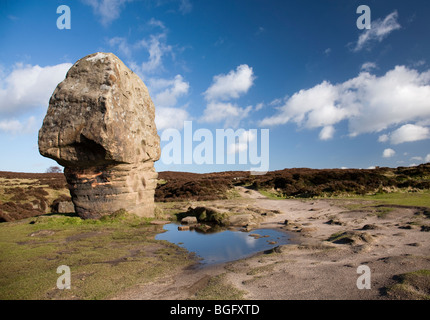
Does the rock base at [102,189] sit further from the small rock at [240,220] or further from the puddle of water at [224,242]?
the small rock at [240,220]

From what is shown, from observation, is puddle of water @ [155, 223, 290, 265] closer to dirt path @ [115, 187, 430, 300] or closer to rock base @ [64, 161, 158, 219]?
dirt path @ [115, 187, 430, 300]

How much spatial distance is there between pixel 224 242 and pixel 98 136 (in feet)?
24.1

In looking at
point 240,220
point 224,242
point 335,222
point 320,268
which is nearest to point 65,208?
point 240,220

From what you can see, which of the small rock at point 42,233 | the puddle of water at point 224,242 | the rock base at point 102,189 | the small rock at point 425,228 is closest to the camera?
the puddle of water at point 224,242

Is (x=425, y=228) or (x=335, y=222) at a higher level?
(x=425, y=228)

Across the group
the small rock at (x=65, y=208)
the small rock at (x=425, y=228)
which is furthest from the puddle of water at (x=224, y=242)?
the small rock at (x=65, y=208)

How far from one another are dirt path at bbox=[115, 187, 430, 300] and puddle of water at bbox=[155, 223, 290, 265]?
0.71m

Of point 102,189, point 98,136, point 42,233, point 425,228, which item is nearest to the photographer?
point 425,228

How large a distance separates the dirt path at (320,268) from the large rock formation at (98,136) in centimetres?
798

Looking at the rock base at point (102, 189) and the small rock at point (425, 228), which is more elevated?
the rock base at point (102, 189)

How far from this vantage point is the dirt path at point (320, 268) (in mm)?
4711

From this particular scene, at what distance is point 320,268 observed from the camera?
5.80 m

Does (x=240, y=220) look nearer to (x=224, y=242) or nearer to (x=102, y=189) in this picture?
(x=224, y=242)

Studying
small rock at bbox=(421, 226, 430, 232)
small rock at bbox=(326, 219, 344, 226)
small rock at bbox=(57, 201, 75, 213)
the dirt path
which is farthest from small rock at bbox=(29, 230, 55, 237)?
small rock at bbox=(421, 226, 430, 232)
